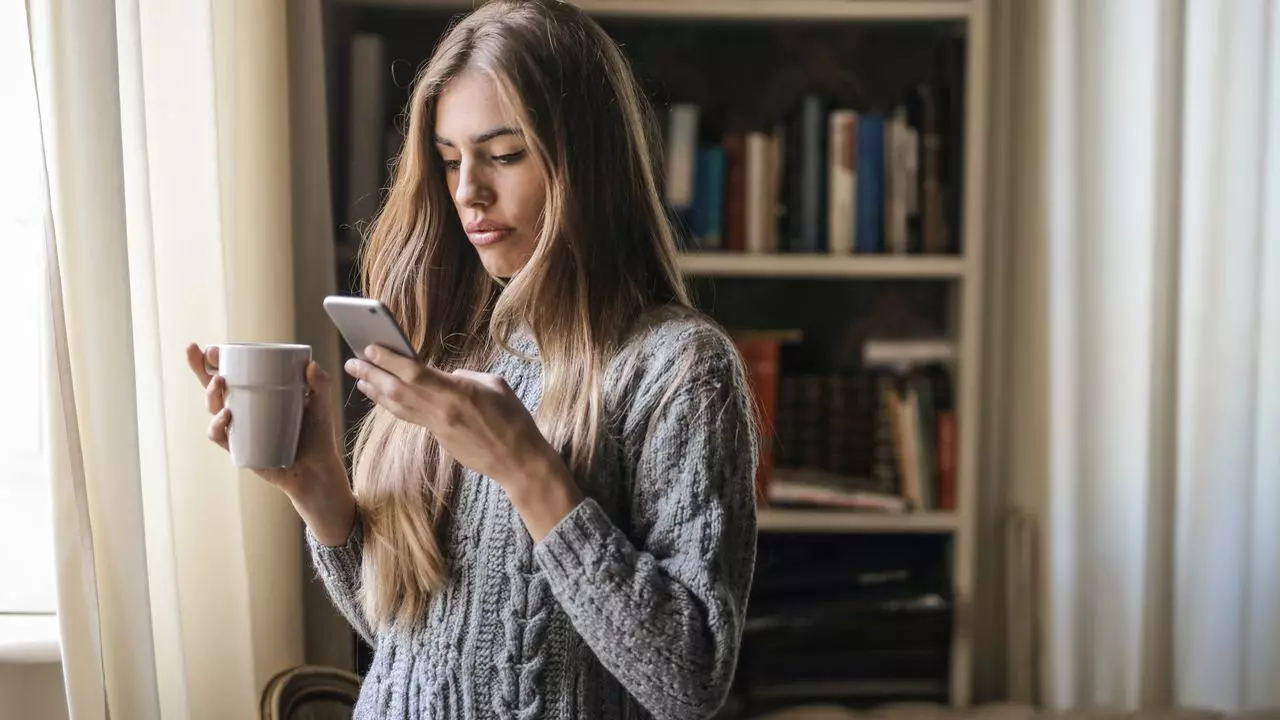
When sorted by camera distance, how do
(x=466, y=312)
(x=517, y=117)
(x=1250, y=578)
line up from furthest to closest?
1. (x=1250, y=578)
2. (x=466, y=312)
3. (x=517, y=117)

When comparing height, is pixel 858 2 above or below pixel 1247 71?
above

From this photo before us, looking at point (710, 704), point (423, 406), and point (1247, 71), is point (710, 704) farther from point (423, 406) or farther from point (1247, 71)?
point (1247, 71)

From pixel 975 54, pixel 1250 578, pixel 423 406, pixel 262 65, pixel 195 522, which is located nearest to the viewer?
pixel 423 406

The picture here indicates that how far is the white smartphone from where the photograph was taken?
0.75 meters

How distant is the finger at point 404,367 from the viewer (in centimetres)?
77

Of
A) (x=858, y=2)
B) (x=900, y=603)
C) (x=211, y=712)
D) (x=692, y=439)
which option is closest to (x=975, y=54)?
(x=858, y=2)

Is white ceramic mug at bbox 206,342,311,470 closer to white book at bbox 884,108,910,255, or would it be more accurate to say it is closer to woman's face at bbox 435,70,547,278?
woman's face at bbox 435,70,547,278

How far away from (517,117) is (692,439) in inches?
12.0

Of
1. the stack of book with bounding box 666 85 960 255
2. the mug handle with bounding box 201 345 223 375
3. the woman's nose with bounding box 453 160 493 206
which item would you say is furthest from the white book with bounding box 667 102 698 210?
the mug handle with bounding box 201 345 223 375

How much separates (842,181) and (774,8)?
324 millimetres

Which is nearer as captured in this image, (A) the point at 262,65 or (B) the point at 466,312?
(B) the point at 466,312

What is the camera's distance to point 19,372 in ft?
5.21

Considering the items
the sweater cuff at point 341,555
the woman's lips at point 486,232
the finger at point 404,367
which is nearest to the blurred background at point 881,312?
the sweater cuff at point 341,555

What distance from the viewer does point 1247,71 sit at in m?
1.73
